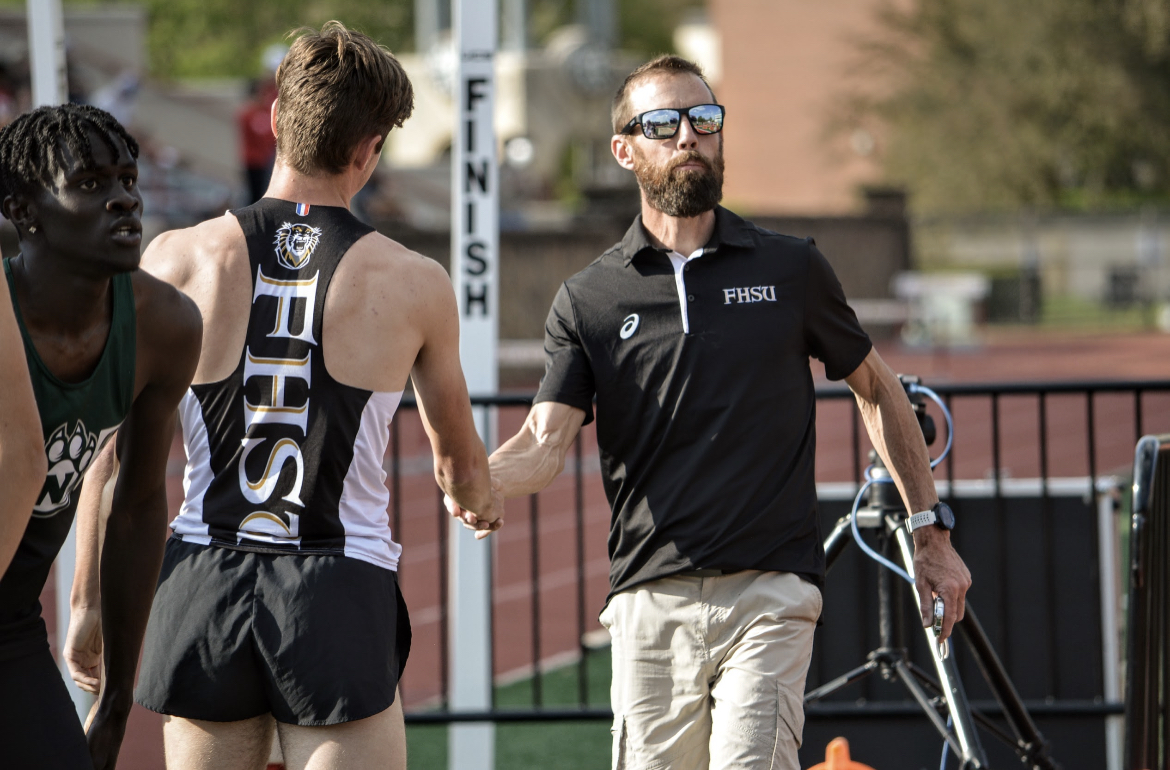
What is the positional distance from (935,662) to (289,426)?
220 cm

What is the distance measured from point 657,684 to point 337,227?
Result: 145 cm

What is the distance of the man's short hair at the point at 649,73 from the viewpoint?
3.52 metres

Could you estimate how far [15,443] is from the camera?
1.95 metres

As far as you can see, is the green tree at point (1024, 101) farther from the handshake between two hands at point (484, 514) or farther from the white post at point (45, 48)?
the handshake between two hands at point (484, 514)

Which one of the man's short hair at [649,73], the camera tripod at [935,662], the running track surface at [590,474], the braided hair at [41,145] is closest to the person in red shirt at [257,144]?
the running track surface at [590,474]

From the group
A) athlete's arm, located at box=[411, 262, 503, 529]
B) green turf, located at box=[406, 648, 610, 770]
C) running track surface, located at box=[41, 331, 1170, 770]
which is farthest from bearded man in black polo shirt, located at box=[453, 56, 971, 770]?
green turf, located at box=[406, 648, 610, 770]

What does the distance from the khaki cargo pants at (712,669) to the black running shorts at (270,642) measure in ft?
3.01

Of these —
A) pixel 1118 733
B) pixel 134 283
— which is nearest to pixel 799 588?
pixel 134 283

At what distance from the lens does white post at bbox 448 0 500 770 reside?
4.95m

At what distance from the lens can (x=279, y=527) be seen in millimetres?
2539

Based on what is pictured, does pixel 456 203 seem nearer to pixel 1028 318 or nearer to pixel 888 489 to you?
pixel 888 489

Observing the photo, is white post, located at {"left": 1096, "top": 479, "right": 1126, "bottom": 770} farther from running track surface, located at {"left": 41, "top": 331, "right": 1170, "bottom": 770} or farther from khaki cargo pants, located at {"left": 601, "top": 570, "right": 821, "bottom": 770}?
khaki cargo pants, located at {"left": 601, "top": 570, "right": 821, "bottom": 770}

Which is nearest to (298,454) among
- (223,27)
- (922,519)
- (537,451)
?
(537,451)

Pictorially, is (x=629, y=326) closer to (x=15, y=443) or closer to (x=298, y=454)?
(x=298, y=454)
